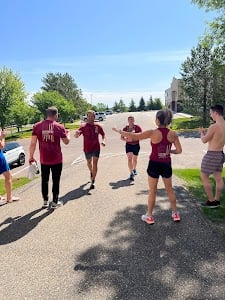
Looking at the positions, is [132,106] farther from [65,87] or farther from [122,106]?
[65,87]

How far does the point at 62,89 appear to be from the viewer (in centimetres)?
9388

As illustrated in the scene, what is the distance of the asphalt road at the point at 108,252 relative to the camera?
331cm

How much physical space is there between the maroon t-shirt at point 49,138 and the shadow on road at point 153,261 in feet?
5.66

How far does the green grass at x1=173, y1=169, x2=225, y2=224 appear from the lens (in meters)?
5.35

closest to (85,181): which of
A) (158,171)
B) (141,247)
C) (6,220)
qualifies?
(6,220)

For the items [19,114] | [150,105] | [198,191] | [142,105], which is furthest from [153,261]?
[142,105]

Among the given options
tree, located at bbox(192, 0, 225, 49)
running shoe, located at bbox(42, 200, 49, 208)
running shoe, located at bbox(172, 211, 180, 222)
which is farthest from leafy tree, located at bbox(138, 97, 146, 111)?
running shoe, located at bbox(172, 211, 180, 222)

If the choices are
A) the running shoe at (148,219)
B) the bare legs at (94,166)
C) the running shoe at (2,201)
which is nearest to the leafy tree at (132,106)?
the bare legs at (94,166)

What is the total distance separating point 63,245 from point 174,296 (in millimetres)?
1874

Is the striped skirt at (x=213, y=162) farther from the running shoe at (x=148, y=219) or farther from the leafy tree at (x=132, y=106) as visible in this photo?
the leafy tree at (x=132, y=106)

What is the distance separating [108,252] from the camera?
4172mm

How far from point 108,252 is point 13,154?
36.7 feet

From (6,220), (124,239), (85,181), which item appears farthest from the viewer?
(85,181)

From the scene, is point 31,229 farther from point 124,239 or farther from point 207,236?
point 207,236
